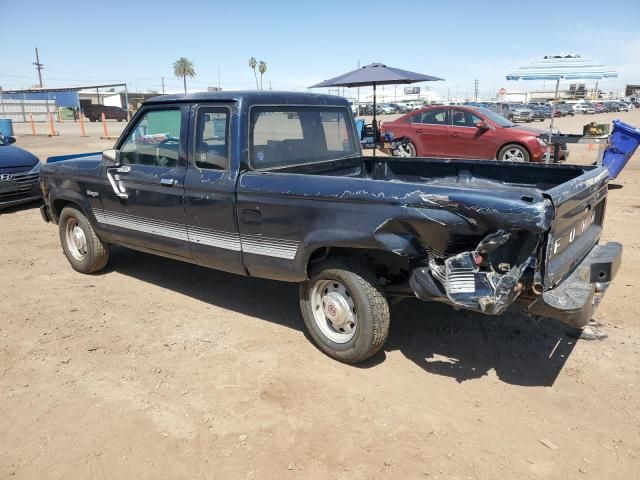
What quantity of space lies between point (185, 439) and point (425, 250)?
1.77 meters

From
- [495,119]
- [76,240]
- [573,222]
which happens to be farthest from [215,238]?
[495,119]

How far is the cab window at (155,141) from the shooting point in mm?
4246

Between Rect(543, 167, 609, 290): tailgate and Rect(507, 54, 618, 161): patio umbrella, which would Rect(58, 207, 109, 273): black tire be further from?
Rect(507, 54, 618, 161): patio umbrella

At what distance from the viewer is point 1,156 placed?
8633 mm

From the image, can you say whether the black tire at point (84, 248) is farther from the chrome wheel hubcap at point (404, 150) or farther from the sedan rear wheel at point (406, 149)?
the sedan rear wheel at point (406, 149)

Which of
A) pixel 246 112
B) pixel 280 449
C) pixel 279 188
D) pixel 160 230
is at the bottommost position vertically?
pixel 280 449

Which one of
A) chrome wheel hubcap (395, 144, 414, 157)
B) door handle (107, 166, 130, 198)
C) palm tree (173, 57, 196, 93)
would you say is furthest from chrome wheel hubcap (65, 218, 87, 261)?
palm tree (173, 57, 196, 93)

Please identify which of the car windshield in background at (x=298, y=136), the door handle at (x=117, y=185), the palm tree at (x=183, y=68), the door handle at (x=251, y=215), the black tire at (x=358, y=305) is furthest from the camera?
the palm tree at (x=183, y=68)

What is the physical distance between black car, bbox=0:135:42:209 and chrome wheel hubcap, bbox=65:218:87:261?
3921 mm

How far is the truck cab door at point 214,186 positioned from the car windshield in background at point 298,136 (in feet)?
0.63

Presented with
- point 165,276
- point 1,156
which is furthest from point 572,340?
point 1,156

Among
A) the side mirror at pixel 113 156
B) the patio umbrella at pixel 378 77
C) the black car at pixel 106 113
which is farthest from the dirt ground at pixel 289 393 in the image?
the black car at pixel 106 113

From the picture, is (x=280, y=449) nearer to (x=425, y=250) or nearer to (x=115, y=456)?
(x=115, y=456)

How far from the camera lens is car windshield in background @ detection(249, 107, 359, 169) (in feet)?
12.9
